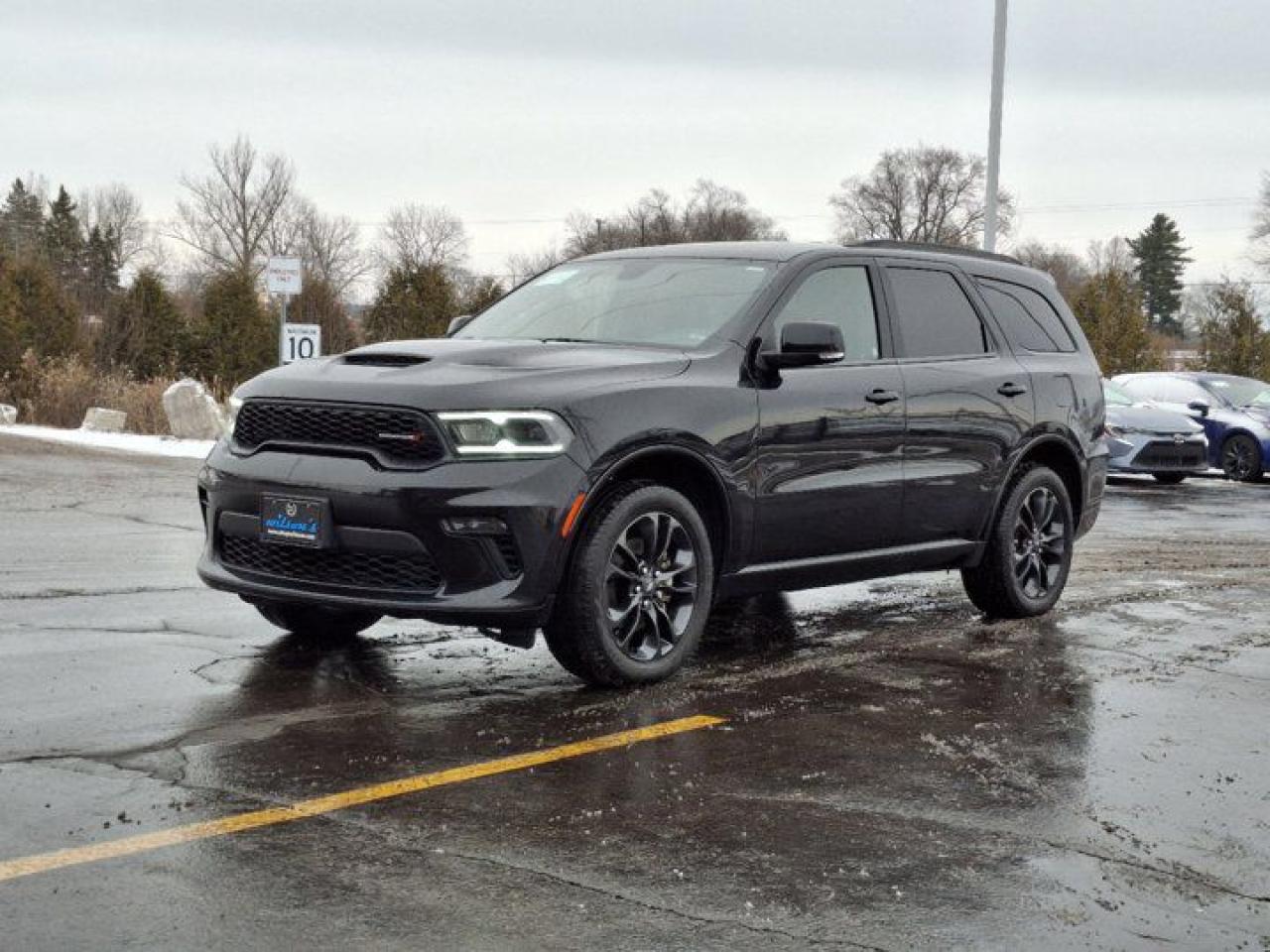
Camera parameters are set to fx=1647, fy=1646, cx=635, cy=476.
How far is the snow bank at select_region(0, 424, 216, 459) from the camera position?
2055 centimetres

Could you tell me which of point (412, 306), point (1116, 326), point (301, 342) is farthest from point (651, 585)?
point (1116, 326)

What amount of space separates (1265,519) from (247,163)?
2814 inches

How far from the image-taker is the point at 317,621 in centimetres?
734

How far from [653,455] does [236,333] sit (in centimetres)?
2785

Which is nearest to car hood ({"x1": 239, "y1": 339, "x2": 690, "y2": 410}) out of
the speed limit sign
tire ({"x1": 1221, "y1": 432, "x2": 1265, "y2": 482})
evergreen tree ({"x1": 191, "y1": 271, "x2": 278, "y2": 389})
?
the speed limit sign

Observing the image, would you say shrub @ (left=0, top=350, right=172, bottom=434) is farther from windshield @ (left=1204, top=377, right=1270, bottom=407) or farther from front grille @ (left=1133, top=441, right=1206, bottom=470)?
windshield @ (left=1204, top=377, right=1270, bottom=407)

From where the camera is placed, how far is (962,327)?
328 inches

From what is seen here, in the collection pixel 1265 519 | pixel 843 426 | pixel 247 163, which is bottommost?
pixel 1265 519

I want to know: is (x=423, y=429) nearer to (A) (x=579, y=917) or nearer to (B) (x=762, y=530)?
(B) (x=762, y=530)

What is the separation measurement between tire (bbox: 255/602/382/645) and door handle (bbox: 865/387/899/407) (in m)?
2.43

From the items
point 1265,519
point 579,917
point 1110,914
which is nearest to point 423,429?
point 579,917

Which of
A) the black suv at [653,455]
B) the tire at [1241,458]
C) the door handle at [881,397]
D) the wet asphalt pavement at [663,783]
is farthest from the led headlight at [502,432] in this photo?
the tire at [1241,458]

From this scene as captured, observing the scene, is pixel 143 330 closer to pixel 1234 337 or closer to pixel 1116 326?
pixel 1116 326

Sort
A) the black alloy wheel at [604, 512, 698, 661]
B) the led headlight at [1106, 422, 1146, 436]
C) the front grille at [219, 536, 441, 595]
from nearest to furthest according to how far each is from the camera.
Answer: the front grille at [219, 536, 441, 595] → the black alloy wheel at [604, 512, 698, 661] → the led headlight at [1106, 422, 1146, 436]
